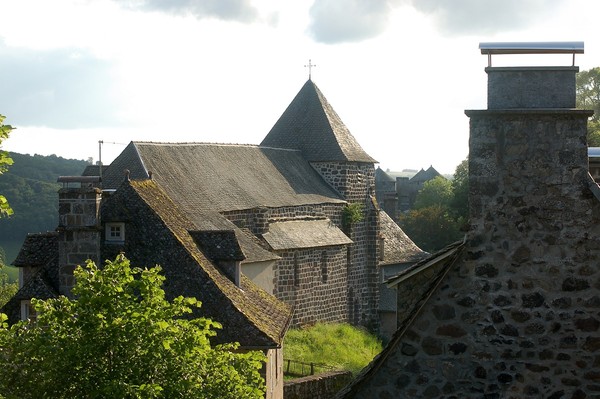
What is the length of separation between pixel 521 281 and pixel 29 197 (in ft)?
284

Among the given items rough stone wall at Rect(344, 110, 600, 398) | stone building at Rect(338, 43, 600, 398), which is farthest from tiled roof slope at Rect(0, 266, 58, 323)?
rough stone wall at Rect(344, 110, 600, 398)

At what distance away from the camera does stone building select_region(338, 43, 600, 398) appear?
32.6 feet

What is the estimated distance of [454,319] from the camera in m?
10.0

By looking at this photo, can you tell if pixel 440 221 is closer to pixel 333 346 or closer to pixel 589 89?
pixel 589 89

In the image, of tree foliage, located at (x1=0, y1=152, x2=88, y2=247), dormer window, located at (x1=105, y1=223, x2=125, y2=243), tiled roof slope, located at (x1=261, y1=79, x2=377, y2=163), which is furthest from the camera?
tree foliage, located at (x1=0, y1=152, x2=88, y2=247)

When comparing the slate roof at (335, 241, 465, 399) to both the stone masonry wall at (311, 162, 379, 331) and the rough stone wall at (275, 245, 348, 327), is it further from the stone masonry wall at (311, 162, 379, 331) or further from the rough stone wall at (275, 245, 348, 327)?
the stone masonry wall at (311, 162, 379, 331)

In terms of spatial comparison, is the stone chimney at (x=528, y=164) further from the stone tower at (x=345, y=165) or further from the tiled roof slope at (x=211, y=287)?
the stone tower at (x=345, y=165)

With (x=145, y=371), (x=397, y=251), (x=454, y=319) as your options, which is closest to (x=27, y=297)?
(x=145, y=371)

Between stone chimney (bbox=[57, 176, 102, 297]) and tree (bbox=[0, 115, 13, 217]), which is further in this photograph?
stone chimney (bbox=[57, 176, 102, 297])

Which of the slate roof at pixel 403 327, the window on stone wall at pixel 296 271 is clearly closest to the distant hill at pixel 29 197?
the window on stone wall at pixel 296 271

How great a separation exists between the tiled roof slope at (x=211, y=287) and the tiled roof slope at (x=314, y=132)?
23693 mm

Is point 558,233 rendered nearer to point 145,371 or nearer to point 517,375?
point 517,375

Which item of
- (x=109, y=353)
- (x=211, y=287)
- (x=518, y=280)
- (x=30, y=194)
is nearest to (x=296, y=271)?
(x=211, y=287)

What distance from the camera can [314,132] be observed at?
5122cm
